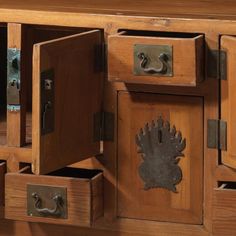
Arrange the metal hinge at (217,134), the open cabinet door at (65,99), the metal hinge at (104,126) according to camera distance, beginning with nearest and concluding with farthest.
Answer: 1. the open cabinet door at (65,99)
2. the metal hinge at (217,134)
3. the metal hinge at (104,126)

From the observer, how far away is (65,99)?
2.33 meters

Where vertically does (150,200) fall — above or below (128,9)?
below

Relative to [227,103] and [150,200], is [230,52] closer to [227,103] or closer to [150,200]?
[227,103]

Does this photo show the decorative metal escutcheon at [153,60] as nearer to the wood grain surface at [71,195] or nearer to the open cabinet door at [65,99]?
the open cabinet door at [65,99]

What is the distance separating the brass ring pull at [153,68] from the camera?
7.46 feet

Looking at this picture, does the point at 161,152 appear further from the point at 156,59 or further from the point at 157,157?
the point at 156,59

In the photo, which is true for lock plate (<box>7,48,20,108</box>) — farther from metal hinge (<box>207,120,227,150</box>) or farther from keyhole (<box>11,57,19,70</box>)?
metal hinge (<box>207,120,227,150</box>)

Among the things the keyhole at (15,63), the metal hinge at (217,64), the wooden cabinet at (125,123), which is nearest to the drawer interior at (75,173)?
the wooden cabinet at (125,123)

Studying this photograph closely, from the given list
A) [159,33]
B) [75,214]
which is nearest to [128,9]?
[159,33]

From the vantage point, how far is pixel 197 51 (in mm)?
2270

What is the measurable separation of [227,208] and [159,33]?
1.34ft

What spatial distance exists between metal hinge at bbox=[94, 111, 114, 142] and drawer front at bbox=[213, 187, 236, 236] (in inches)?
11.3

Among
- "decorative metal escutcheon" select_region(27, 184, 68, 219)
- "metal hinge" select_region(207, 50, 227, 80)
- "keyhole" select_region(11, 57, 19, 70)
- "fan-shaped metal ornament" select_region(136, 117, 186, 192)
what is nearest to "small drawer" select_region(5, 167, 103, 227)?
"decorative metal escutcheon" select_region(27, 184, 68, 219)

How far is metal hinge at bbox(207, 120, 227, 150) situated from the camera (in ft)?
7.68
